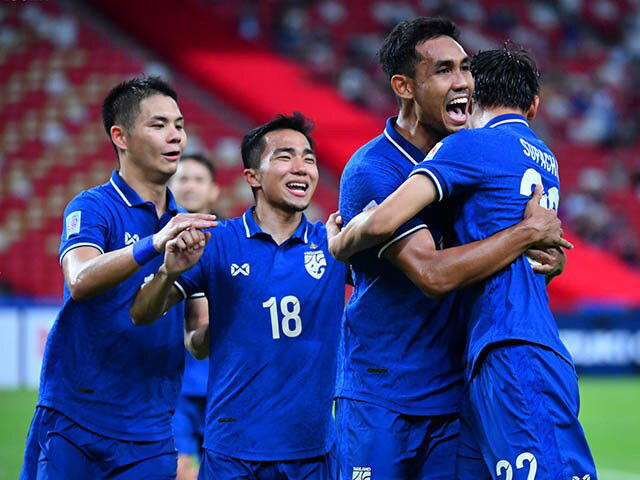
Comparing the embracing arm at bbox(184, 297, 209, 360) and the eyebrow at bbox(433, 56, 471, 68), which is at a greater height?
the eyebrow at bbox(433, 56, 471, 68)

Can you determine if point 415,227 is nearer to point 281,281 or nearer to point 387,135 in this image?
point 387,135

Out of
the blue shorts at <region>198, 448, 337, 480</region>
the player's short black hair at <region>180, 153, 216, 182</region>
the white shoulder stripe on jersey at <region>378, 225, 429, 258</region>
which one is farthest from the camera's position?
the player's short black hair at <region>180, 153, 216, 182</region>

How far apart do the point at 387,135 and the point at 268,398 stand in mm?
1300

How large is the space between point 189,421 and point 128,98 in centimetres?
290

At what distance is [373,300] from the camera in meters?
4.14

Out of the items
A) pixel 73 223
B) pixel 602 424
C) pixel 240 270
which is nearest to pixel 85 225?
pixel 73 223

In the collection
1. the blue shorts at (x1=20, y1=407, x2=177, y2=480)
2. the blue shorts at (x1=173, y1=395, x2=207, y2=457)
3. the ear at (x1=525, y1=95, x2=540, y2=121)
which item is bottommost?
the blue shorts at (x1=20, y1=407, x2=177, y2=480)

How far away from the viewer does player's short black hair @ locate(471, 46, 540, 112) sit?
4.07 metres

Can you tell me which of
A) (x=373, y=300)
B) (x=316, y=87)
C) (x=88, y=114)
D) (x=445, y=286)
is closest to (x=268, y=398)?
(x=373, y=300)

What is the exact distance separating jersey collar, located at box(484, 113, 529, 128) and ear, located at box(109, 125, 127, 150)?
1810mm

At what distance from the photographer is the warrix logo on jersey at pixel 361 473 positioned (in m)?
4.03

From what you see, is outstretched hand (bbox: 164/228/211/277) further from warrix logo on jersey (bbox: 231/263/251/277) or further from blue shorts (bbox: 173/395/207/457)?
blue shorts (bbox: 173/395/207/457)

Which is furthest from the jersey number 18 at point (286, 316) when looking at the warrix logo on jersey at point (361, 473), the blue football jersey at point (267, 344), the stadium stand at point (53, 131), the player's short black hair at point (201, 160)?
the stadium stand at point (53, 131)

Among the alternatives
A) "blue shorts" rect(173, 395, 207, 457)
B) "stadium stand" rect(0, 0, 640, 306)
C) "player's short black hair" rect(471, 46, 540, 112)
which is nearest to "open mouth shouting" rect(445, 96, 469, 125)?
"player's short black hair" rect(471, 46, 540, 112)
